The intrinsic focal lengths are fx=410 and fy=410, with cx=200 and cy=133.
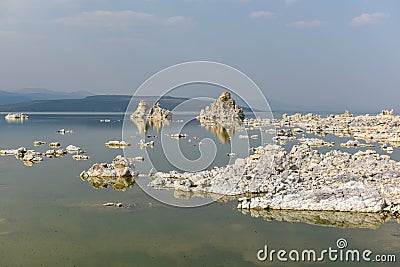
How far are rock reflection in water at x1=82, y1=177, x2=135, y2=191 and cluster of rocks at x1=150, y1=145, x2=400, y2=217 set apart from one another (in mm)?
1650

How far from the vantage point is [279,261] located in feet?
43.6

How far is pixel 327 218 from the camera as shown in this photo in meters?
17.2

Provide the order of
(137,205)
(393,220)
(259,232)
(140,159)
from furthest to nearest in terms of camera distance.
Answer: (140,159)
(137,205)
(393,220)
(259,232)

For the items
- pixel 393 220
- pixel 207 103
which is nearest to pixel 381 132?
pixel 393 220

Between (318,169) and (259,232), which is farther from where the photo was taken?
(318,169)

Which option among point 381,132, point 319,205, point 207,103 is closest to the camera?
point 319,205

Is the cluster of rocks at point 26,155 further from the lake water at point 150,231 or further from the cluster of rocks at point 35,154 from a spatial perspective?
the lake water at point 150,231

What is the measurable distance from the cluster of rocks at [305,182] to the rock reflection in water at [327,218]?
0.28 m

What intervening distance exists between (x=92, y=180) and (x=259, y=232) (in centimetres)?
1220

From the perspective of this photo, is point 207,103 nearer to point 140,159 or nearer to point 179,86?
point 140,159

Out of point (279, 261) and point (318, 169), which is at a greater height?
point (318, 169)

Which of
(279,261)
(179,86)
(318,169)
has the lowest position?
(279,261)

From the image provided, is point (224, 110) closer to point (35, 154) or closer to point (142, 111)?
point (142, 111)

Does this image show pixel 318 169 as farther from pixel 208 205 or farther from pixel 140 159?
pixel 140 159
